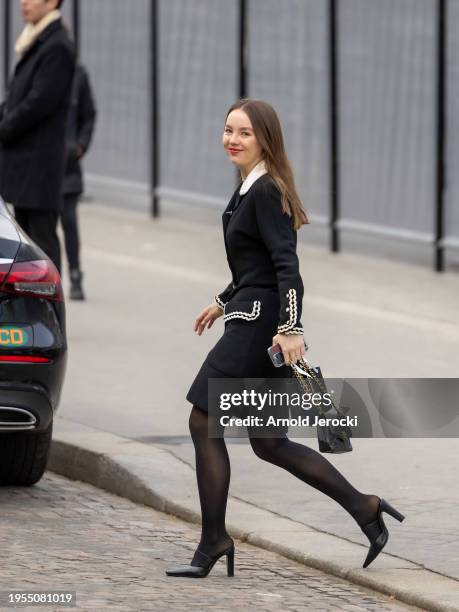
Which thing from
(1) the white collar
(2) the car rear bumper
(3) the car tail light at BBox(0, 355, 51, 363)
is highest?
(1) the white collar

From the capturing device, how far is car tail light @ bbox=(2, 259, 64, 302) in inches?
285

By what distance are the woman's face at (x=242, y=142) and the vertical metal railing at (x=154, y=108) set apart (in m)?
11.1

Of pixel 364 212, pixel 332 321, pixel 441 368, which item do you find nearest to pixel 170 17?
pixel 364 212

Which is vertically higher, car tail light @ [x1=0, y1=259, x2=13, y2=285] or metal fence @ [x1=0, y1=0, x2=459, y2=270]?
car tail light @ [x1=0, y1=259, x2=13, y2=285]

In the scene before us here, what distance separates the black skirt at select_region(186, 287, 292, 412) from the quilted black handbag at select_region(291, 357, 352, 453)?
0.13 m

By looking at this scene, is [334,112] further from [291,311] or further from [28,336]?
[291,311]

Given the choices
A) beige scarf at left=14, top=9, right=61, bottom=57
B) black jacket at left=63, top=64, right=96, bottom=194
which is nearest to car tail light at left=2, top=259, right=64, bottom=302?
beige scarf at left=14, top=9, right=61, bottom=57

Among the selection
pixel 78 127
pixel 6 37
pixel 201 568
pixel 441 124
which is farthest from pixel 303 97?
pixel 201 568

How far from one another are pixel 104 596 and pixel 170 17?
457 inches

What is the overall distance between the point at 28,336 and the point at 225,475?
126cm

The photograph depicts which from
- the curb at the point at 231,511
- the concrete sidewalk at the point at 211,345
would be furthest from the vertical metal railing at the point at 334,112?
the curb at the point at 231,511

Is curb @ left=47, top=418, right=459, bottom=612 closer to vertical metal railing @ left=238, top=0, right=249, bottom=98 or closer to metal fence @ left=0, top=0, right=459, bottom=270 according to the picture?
metal fence @ left=0, top=0, right=459, bottom=270

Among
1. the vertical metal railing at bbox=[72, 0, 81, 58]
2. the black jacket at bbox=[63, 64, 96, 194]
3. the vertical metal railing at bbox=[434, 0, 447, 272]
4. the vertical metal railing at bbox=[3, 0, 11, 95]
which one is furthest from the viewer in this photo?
the vertical metal railing at bbox=[3, 0, 11, 95]

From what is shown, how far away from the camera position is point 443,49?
13.9 m
